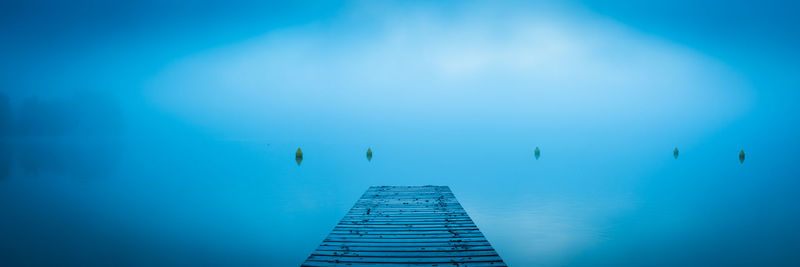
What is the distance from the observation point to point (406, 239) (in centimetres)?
904

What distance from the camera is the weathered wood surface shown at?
7.51 metres

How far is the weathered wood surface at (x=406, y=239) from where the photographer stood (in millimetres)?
7512

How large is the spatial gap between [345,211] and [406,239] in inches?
332

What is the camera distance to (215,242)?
12289 millimetres

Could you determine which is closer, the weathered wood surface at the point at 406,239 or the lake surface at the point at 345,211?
the weathered wood surface at the point at 406,239

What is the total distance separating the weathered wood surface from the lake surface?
1.43 metres

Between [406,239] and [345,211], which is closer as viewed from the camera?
[406,239]

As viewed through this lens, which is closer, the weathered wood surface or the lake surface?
the weathered wood surface

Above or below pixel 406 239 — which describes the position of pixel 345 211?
above

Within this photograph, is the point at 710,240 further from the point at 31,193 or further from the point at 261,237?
the point at 31,193

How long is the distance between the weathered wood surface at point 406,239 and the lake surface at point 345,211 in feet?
4.69

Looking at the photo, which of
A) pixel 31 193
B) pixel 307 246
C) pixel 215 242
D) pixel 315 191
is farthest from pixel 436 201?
pixel 31 193

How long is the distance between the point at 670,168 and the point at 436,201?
2465cm

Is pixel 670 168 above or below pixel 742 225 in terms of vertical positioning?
above
